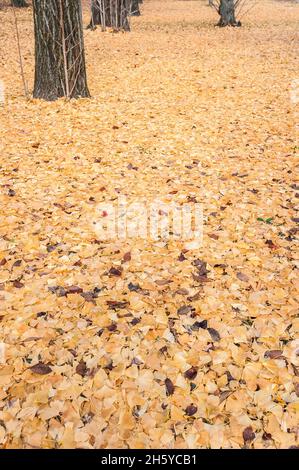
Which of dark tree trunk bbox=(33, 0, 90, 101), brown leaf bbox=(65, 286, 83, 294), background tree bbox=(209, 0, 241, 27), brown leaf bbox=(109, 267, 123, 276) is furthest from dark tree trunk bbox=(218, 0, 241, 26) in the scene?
brown leaf bbox=(65, 286, 83, 294)

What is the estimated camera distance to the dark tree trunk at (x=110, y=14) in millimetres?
13125

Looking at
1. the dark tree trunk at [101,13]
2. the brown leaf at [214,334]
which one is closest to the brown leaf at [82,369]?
the brown leaf at [214,334]

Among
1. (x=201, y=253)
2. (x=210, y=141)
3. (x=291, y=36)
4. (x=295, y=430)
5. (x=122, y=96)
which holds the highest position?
(x=291, y=36)

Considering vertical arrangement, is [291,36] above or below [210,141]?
above

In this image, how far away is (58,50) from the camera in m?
6.88

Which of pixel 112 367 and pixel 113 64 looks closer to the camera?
pixel 112 367

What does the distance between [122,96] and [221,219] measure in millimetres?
4624

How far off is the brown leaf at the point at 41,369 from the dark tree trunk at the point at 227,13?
15963 mm

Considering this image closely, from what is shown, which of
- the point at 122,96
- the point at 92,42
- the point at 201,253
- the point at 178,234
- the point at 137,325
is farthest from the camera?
the point at 92,42

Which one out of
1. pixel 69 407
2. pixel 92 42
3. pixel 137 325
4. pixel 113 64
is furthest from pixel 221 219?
pixel 92 42

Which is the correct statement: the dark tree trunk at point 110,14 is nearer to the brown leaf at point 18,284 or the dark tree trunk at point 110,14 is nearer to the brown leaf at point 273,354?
the brown leaf at point 18,284

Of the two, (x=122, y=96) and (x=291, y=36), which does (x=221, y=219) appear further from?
(x=291, y=36)

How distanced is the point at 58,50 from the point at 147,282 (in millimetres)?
5234

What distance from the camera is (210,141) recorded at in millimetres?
6387
